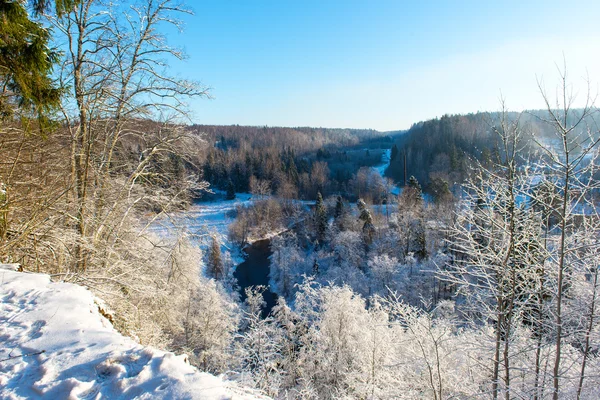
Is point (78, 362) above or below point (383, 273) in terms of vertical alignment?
above

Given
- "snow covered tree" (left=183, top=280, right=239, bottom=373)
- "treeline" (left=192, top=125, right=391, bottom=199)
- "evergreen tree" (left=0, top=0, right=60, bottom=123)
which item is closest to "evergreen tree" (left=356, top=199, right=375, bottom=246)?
"snow covered tree" (left=183, top=280, right=239, bottom=373)

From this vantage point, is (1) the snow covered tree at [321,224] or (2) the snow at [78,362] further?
(1) the snow covered tree at [321,224]

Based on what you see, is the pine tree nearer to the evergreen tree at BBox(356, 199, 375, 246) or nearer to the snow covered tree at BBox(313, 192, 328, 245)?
the snow covered tree at BBox(313, 192, 328, 245)

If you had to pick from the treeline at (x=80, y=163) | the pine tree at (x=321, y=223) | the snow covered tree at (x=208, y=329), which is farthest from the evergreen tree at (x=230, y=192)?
the treeline at (x=80, y=163)

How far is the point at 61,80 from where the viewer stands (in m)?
4.85

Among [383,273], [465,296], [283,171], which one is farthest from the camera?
[283,171]

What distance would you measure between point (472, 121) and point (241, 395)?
3071 inches

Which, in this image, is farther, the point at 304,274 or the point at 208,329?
the point at 208,329

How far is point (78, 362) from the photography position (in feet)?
7.71

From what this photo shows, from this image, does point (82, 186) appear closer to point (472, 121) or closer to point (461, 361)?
point (461, 361)

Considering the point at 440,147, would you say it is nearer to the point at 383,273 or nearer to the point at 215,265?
the point at 383,273

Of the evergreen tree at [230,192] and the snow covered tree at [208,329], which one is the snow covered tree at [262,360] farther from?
the evergreen tree at [230,192]

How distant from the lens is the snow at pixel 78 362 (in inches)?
83.2

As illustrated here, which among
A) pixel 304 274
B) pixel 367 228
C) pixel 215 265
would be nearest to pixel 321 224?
pixel 367 228
